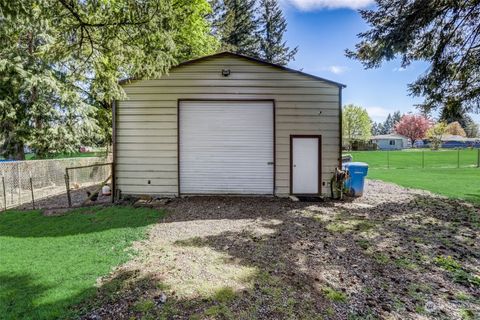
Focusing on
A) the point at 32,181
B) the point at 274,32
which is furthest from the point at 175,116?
the point at 274,32

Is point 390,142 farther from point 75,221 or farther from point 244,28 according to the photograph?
point 75,221

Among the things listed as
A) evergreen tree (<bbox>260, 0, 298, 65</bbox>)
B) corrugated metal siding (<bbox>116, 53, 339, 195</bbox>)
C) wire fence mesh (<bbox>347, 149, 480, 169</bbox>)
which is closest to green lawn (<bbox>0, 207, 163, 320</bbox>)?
corrugated metal siding (<bbox>116, 53, 339, 195</bbox>)

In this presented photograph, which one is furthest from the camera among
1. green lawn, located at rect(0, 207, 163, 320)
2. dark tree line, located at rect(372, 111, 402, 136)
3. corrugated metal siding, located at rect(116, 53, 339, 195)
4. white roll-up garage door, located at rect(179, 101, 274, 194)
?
dark tree line, located at rect(372, 111, 402, 136)

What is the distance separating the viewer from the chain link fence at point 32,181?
8211 mm

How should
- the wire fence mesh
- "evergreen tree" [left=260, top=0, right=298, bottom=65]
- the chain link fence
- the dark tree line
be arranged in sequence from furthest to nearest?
1. the dark tree line
2. "evergreen tree" [left=260, top=0, right=298, bottom=65]
3. the wire fence mesh
4. the chain link fence

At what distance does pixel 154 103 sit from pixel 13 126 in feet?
28.9

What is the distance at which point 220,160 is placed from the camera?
8570mm

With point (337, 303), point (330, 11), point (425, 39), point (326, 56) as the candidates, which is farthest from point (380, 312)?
point (326, 56)

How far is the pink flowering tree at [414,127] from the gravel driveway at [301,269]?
64054 mm

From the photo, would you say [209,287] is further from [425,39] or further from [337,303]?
[425,39]

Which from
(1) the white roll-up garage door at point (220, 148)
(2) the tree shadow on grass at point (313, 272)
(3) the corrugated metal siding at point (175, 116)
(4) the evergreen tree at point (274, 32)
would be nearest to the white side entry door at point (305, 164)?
(3) the corrugated metal siding at point (175, 116)

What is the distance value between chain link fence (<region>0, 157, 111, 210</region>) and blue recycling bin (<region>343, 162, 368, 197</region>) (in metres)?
7.62

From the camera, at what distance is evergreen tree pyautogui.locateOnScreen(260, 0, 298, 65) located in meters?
27.2

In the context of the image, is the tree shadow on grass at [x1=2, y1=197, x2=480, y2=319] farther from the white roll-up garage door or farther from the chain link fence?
the chain link fence
